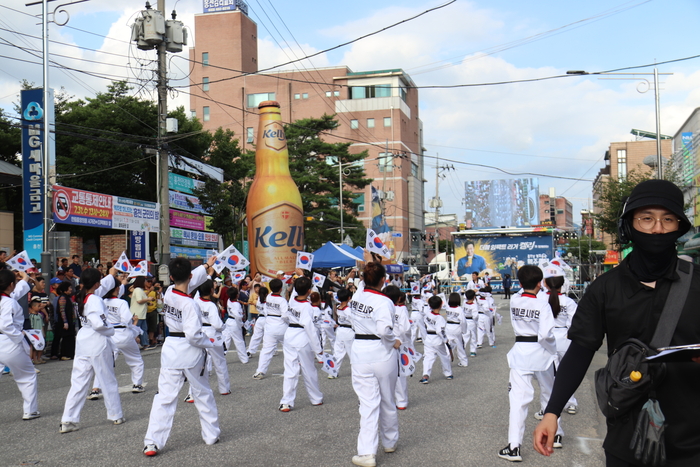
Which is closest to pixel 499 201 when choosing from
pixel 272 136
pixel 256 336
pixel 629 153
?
pixel 629 153

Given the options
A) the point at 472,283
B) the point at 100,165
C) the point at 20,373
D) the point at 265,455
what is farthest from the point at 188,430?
the point at 100,165

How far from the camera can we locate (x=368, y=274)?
6.68 meters

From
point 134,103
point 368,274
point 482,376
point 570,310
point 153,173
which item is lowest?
point 482,376

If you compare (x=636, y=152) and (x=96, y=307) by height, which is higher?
(x=636, y=152)

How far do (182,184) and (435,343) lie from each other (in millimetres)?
19031

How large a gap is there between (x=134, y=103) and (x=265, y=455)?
104ft

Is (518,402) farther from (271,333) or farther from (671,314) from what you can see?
(271,333)

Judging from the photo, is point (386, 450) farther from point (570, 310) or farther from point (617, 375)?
point (617, 375)

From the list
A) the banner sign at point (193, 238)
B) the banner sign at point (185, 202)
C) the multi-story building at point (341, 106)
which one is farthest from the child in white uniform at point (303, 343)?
the multi-story building at point (341, 106)

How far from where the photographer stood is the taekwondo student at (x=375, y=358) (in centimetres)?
650

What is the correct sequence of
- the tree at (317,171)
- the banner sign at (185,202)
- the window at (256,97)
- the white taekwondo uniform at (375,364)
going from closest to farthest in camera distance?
the white taekwondo uniform at (375,364)
the banner sign at (185,202)
the tree at (317,171)
the window at (256,97)

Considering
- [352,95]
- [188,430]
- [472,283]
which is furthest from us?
[352,95]

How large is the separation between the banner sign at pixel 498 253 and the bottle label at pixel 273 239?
17761mm

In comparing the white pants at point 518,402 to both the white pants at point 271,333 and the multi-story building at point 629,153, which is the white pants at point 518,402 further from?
the multi-story building at point 629,153
